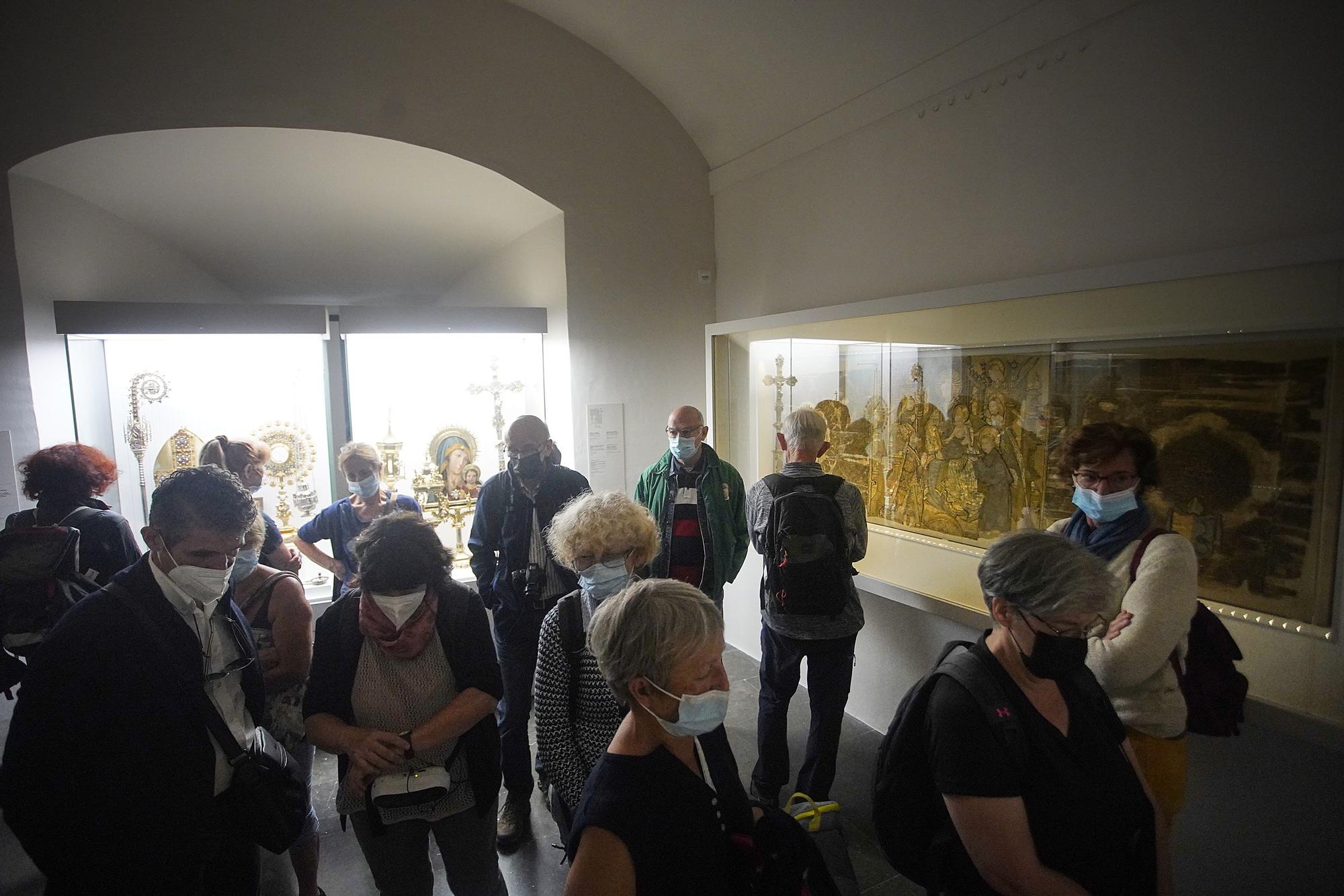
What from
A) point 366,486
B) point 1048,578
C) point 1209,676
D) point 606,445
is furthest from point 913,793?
point 606,445

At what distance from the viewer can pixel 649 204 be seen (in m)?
5.54

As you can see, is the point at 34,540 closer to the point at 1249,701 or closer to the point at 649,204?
the point at 649,204

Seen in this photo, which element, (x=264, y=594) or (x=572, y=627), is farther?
(x=264, y=594)

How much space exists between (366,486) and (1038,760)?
11.2 feet

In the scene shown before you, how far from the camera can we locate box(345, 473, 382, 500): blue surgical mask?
147 inches

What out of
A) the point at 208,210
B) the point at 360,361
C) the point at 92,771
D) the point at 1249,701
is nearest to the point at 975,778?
the point at 1249,701

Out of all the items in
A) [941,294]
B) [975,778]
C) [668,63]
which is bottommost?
[975,778]

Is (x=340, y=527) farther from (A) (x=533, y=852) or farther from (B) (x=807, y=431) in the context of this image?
(B) (x=807, y=431)

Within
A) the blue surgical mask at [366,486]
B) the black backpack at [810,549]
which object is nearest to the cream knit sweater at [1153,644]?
the black backpack at [810,549]

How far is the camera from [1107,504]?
2379mm

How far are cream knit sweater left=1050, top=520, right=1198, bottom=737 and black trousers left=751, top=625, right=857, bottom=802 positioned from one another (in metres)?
1.37

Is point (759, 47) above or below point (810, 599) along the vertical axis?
above

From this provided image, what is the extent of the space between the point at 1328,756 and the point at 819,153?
393 centimetres

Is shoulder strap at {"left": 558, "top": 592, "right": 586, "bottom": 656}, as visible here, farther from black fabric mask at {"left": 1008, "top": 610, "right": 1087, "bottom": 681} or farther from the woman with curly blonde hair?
black fabric mask at {"left": 1008, "top": 610, "right": 1087, "bottom": 681}
